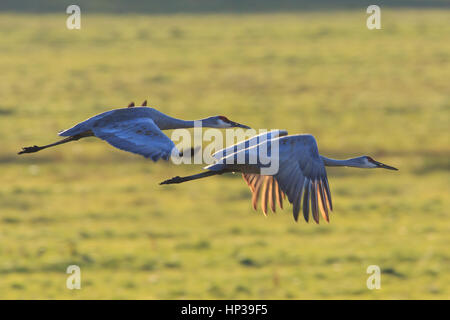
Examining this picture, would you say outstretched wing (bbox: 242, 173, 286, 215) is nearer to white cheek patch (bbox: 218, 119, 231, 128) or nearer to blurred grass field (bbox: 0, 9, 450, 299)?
white cheek patch (bbox: 218, 119, 231, 128)

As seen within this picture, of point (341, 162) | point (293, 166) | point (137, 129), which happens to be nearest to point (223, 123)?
point (293, 166)

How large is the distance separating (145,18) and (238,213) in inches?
2388

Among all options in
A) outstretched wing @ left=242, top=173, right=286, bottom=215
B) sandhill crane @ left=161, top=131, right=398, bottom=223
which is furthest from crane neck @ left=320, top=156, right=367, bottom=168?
outstretched wing @ left=242, top=173, right=286, bottom=215

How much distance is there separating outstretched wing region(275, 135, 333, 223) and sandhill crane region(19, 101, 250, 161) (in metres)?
1.13

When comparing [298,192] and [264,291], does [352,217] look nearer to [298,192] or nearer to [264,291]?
[264,291]

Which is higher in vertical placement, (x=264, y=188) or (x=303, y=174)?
(x=303, y=174)

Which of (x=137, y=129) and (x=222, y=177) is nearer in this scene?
(x=137, y=129)

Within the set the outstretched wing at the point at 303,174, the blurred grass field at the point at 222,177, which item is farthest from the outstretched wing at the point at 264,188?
the blurred grass field at the point at 222,177

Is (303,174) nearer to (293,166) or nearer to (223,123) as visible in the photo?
(293,166)

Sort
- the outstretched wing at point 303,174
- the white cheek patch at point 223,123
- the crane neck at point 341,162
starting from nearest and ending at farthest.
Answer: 1. the outstretched wing at point 303,174
2. the crane neck at point 341,162
3. the white cheek patch at point 223,123

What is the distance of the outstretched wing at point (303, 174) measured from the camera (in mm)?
11281

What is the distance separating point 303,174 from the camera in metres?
11.5

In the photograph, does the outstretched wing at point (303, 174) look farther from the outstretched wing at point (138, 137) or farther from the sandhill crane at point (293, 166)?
the outstretched wing at point (138, 137)

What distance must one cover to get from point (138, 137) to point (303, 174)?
6.43 ft
